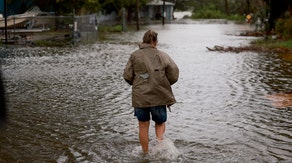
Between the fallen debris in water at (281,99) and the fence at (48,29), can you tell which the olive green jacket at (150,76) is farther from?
the fence at (48,29)

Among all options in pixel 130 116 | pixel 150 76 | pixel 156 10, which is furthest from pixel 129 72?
pixel 156 10

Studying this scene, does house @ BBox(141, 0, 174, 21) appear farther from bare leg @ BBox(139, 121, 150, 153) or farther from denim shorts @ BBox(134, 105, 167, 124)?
denim shorts @ BBox(134, 105, 167, 124)

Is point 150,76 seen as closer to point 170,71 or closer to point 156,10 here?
point 170,71

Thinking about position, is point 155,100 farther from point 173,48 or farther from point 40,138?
point 173,48

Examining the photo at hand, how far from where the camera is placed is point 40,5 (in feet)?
137

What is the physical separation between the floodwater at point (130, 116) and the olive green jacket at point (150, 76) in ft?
2.48

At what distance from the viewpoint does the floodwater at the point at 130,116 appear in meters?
6.72

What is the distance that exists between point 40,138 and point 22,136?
0.33 meters

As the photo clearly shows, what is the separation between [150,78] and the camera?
245 inches

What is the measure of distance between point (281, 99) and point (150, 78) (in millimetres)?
5139

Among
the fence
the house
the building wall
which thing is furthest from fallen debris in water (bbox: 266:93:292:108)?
the building wall

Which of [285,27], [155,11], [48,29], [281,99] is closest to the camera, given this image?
[281,99]

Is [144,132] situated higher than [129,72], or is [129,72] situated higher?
[129,72]

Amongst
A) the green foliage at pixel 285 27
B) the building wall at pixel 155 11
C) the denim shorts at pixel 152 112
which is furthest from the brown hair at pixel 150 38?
the building wall at pixel 155 11
